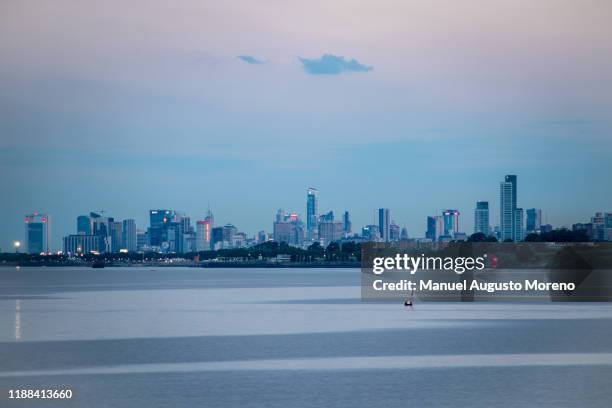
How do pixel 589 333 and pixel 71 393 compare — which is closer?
pixel 71 393

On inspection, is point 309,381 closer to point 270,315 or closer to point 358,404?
point 358,404

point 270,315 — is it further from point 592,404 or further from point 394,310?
point 592,404

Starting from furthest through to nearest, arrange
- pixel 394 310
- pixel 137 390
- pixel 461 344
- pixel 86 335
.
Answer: pixel 394 310
pixel 86 335
pixel 461 344
pixel 137 390

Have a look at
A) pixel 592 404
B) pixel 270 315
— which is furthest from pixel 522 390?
pixel 270 315

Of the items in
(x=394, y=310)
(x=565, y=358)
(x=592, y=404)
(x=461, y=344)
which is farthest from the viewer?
(x=394, y=310)

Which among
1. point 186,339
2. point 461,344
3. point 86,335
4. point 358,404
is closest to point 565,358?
point 461,344

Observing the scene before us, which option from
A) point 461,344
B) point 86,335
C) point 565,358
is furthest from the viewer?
point 86,335
